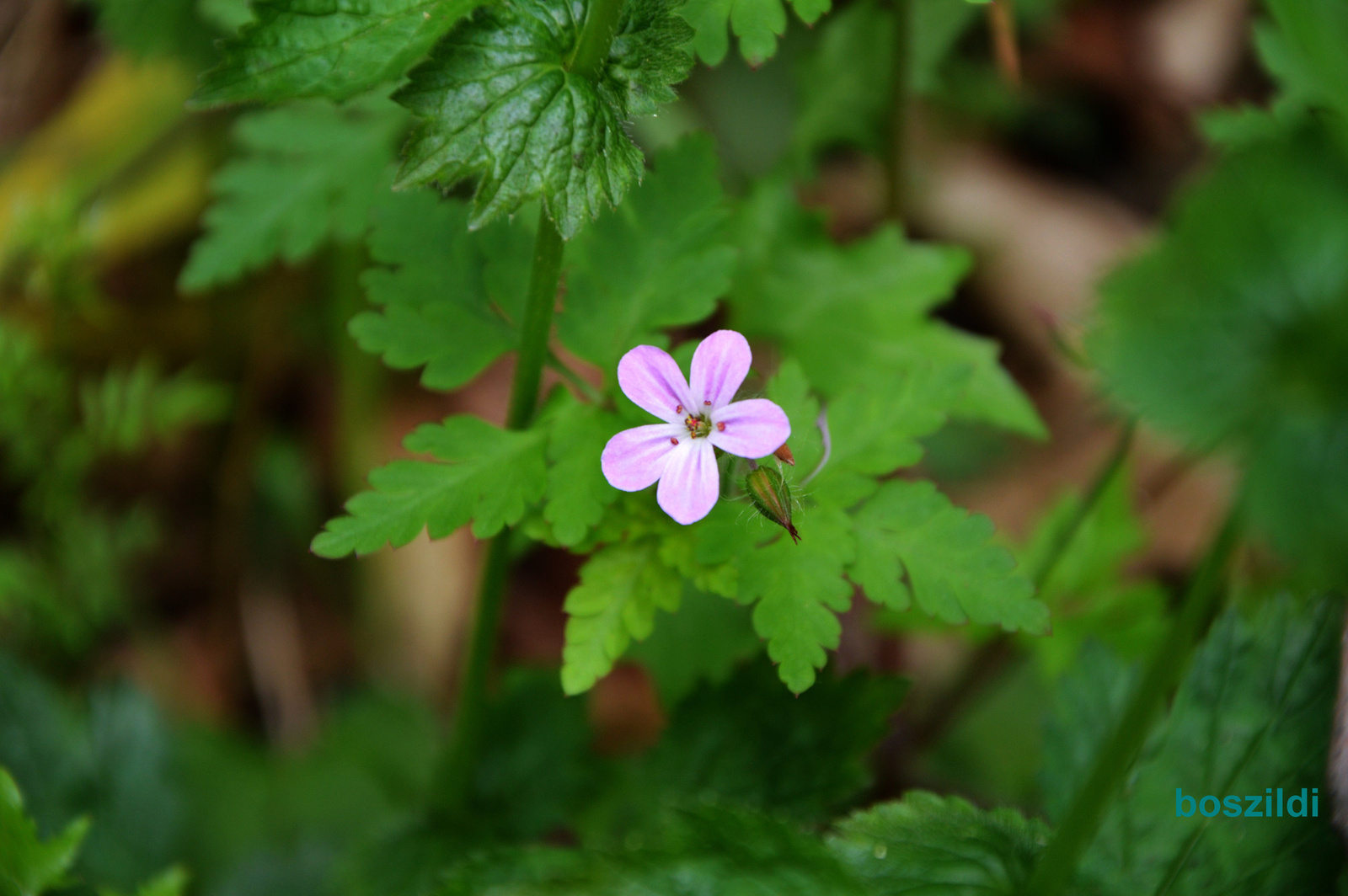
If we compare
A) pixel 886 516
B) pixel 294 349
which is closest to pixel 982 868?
pixel 886 516

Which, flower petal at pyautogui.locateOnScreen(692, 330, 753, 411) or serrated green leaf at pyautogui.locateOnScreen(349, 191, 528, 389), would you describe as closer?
flower petal at pyautogui.locateOnScreen(692, 330, 753, 411)

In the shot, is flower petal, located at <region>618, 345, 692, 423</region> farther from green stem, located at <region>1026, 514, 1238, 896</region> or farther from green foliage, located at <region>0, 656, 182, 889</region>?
green foliage, located at <region>0, 656, 182, 889</region>

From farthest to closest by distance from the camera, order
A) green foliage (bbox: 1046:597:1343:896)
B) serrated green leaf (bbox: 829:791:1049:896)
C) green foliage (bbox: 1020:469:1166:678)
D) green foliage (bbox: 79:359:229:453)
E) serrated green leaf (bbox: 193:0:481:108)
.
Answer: green foliage (bbox: 79:359:229:453) → green foliage (bbox: 1020:469:1166:678) → green foliage (bbox: 1046:597:1343:896) → serrated green leaf (bbox: 829:791:1049:896) → serrated green leaf (bbox: 193:0:481:108)

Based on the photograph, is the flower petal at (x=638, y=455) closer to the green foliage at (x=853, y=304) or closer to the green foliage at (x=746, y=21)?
the green foliage at (x=746, y=21)

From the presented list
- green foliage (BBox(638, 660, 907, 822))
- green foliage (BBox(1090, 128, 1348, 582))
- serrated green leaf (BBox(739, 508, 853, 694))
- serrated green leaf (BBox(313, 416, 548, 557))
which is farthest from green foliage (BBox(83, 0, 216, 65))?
green foliage (BBox(1090, 128, 1348, 582))

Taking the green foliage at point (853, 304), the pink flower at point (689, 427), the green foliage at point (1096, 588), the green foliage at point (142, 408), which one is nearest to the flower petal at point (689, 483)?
the pink flower at point (689, 427)

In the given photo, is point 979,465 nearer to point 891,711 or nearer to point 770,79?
point 770,79
